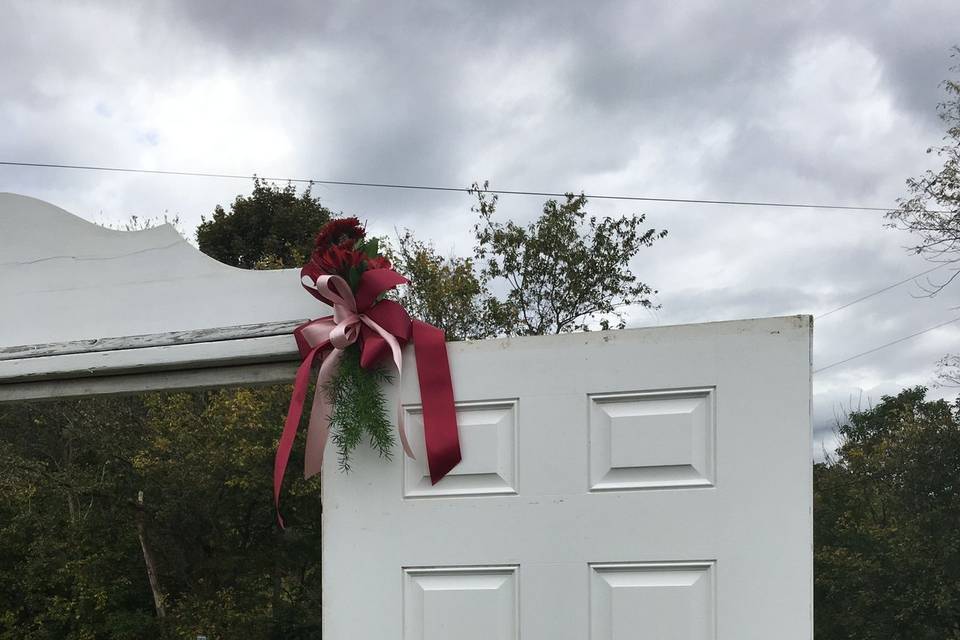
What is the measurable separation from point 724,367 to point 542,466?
395mm

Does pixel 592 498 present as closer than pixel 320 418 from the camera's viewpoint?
Yes

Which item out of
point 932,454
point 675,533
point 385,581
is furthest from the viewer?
point 932,454

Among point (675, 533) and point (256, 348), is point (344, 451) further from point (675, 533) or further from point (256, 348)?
point (675, 533)

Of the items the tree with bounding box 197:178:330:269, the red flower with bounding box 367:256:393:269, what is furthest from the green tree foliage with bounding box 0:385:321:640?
the red flower with bounding box 367:256:393:269

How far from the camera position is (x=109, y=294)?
230 centimetres

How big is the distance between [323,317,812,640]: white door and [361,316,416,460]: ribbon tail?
0.03 m

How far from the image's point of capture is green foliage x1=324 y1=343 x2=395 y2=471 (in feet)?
6.38

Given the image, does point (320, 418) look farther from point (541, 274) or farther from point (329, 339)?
point (541, 274)

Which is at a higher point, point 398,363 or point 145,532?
point 398,363

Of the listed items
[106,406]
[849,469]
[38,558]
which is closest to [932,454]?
[849,469]

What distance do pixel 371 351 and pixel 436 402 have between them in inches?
6.6

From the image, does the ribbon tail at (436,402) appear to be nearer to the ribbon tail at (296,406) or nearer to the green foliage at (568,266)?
the ribbon tail at (296,406)

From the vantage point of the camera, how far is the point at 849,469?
9.77 m

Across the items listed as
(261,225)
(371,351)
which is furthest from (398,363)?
Result: (261,225)
